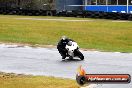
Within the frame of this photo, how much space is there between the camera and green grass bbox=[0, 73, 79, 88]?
10891mm

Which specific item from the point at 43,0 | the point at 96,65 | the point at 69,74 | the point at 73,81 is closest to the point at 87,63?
the point at 96,65


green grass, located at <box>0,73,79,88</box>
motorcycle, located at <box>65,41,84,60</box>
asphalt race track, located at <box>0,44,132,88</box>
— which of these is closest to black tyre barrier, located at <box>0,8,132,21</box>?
asphalt race track, located at <box>0,44,132,88</box>

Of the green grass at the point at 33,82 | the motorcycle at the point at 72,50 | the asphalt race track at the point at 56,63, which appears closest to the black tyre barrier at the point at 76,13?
the asphalt race track at the point at 56,63

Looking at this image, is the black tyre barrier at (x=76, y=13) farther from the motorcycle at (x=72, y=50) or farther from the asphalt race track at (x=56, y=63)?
the motorcycle at (x=72, y=50)

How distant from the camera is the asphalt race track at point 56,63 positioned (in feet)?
46.8

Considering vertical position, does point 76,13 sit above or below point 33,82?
below

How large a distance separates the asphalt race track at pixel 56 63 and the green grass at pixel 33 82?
890 mm

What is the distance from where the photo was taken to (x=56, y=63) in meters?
16.6

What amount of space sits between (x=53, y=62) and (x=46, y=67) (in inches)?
60.0

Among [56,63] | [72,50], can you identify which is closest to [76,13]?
[72,50]

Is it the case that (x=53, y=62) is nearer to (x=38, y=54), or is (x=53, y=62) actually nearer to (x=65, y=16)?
(x=38, y=54)

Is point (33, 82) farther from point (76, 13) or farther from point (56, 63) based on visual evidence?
point (76, 13)

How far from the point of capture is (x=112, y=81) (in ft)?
20.8

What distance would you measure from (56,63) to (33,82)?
5.18m
